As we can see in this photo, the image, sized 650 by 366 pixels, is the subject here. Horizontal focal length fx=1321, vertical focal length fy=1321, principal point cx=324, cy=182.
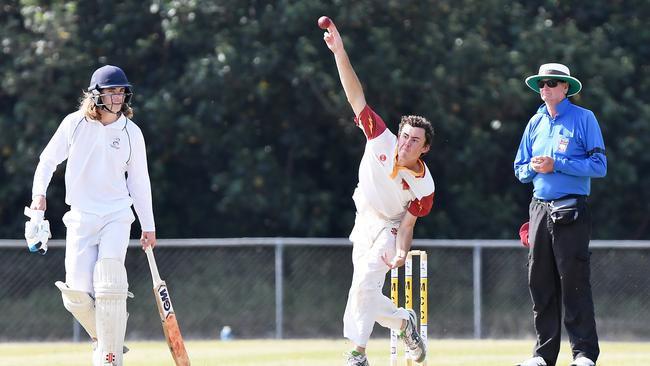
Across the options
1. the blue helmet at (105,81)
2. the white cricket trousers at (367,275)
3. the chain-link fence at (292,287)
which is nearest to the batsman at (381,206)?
the white cricket trousers at (367,275)

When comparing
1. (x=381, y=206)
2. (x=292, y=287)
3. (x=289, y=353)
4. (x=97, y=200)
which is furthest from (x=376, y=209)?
(x=292, y=287)

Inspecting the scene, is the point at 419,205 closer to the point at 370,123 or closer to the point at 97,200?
the point at 370,123

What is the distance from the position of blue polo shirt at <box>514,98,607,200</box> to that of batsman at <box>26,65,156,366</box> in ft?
8.75

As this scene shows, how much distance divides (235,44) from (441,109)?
290cm

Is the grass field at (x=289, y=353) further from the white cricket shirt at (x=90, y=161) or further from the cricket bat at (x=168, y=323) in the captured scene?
the white cricket shirt at (x=90, y=161)

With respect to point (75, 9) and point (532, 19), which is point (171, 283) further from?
point (532, 19)

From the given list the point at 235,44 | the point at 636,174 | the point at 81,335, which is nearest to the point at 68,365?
the point at 81,335

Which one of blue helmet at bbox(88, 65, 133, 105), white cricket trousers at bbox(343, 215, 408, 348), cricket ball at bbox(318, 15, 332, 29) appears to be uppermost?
cricket ball at bbox(318, 15, 332, 29)

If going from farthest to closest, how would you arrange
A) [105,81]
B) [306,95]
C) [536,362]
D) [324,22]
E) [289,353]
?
[306,95] → [289,353] → [536,362] → [105,81] → [324,22]

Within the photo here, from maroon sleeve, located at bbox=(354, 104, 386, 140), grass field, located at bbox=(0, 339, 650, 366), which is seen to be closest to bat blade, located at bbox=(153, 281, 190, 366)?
maroon sleeve, located at bbox=(354, 104, 386, 140)

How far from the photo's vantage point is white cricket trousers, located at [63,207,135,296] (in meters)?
8.15

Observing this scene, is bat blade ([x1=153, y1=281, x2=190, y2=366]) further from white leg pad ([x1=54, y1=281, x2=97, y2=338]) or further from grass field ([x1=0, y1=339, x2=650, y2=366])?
grass field ([x1=0, y1=339, x2=650, y2=366])

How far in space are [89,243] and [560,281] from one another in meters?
3.09

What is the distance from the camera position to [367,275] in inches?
330
